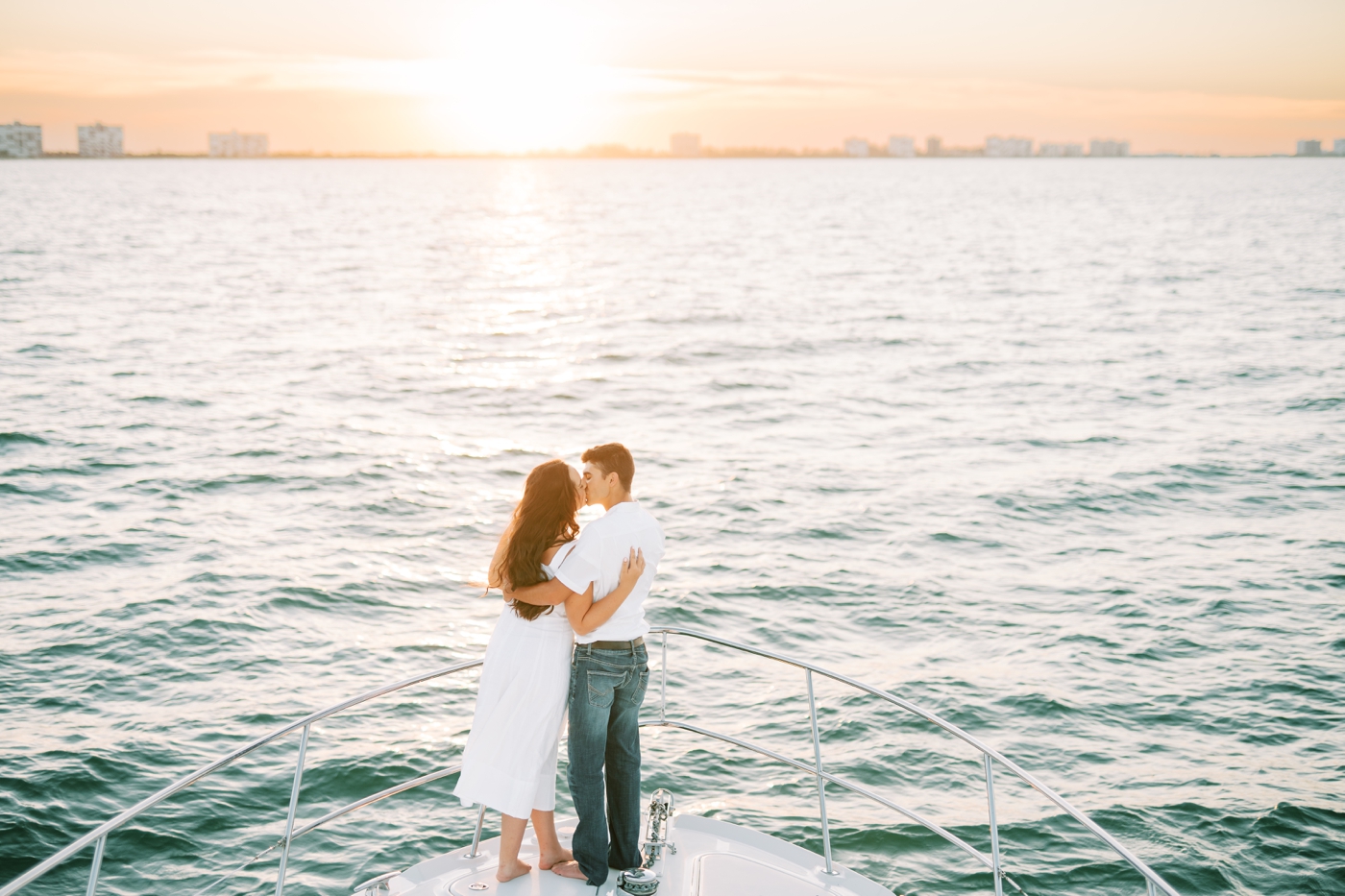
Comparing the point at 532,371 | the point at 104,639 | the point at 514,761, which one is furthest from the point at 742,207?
the point at 514,761

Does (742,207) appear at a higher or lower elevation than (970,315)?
higher

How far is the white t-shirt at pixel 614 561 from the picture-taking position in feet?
15.6

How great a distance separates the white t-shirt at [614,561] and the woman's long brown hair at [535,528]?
0.11 m

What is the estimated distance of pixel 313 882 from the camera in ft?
29.3

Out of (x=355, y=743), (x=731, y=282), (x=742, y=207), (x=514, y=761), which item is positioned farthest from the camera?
(x=742, y=207)

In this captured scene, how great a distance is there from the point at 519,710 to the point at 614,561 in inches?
33.5

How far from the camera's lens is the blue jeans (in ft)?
16.4

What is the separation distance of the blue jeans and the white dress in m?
0.11

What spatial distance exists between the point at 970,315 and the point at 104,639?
37.0 m

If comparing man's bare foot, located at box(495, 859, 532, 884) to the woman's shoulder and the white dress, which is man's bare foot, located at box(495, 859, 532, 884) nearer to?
the white dress

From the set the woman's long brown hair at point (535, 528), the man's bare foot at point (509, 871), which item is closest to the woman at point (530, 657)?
the woman's long brown hair at point (535, 528)

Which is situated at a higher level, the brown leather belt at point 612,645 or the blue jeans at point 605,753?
the brown leather belt at point 612,645

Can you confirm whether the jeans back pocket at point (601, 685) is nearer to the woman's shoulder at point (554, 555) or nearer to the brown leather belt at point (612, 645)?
the brown leather belt at point (612, 645)

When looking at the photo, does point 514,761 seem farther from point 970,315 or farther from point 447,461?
point 970,315
